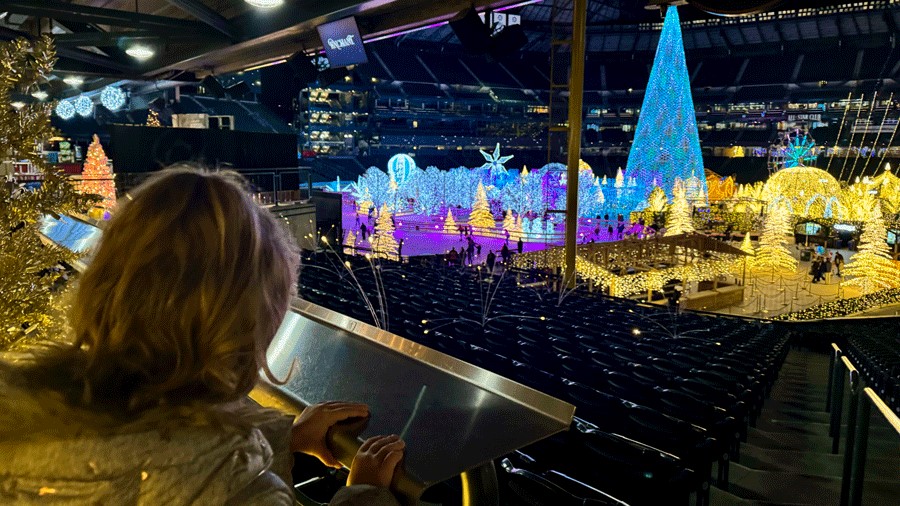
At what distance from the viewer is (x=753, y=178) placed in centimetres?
3922

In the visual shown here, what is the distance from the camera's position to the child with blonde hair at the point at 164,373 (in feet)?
2.60

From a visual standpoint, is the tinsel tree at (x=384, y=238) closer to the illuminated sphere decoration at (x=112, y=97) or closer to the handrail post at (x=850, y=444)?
the illuminated sphere decoration at (x=112, y=97)

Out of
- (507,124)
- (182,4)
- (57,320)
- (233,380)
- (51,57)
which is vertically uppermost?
(507,124)

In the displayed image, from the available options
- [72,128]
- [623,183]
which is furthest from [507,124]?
[72,128]

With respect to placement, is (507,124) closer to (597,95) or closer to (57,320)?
(597,95)

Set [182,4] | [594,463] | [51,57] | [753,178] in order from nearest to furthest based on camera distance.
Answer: [51,57] → [594,463] → [182,4] → [753,178]

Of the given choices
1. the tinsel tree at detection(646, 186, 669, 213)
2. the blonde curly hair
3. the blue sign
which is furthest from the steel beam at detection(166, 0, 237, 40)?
the tinsel tree at detection(646, 186, 669, 213)

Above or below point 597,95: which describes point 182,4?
below

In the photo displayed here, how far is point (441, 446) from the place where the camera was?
113 cm

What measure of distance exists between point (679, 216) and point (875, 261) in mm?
6674

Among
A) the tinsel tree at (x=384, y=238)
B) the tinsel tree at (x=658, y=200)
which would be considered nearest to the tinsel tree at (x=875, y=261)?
the tinsel tree at (x=658, y=200)

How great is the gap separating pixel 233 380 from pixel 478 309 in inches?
247

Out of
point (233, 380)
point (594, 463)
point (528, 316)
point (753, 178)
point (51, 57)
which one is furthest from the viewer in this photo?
point (753, 178)

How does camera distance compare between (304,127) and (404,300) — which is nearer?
(404,300)
